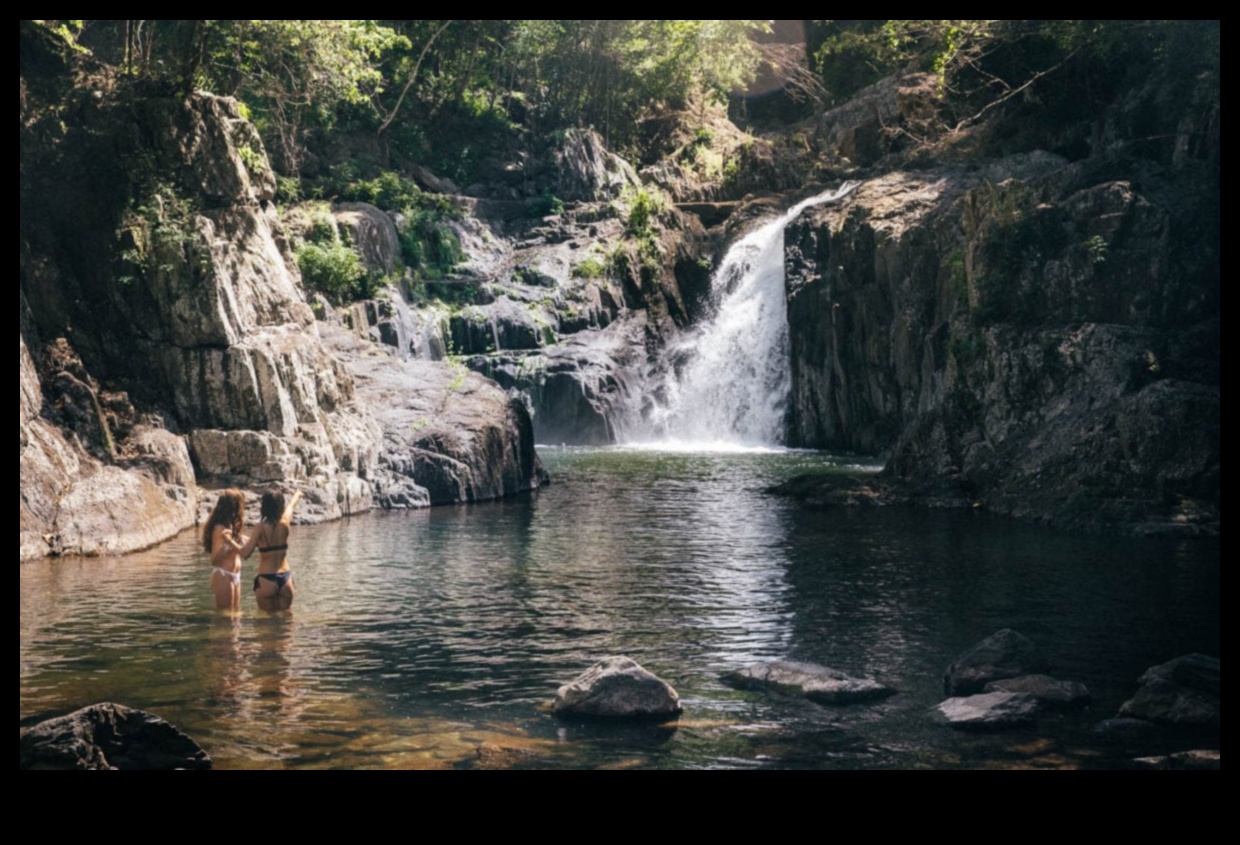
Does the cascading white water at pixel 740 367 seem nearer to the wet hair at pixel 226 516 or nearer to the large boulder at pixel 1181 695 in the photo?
the wet hair at pixel 226 516

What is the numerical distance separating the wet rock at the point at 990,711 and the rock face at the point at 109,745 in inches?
252

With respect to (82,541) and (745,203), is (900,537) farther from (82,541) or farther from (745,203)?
(745,203)

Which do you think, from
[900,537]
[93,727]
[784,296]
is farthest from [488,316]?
[93,727]

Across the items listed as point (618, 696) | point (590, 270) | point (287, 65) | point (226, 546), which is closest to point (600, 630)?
point (618, 696)

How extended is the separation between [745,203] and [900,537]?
3113 cm

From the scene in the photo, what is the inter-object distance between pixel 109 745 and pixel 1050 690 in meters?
8.28

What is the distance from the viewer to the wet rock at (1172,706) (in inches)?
468

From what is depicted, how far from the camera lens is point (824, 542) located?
901 inches

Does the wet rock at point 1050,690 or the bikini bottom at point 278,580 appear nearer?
the wet rock at point 1050,690

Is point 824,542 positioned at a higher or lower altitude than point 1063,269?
lower

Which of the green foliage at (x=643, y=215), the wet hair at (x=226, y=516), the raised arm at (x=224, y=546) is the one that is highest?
the green foliage at (x=643, y=215)

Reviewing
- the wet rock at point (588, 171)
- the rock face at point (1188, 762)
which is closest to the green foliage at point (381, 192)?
the wet rock at point (588, 171)

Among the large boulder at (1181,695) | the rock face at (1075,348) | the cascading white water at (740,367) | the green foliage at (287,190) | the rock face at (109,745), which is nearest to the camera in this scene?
the rock face at (109,745)

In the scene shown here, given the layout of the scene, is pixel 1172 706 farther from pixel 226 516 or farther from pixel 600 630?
pixel 226 516
